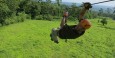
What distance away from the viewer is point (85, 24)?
809 centimetres

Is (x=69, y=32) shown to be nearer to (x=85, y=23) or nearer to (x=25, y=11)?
(x=85, y=23)

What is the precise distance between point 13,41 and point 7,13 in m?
16.5

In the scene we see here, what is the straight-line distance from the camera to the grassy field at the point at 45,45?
1382 inches

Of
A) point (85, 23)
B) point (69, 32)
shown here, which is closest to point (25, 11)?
point (69, 32)

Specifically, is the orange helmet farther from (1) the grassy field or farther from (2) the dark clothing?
(1) the grassy field

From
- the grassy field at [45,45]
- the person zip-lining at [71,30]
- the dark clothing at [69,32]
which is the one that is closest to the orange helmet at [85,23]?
the person zip-lining at [71,30]

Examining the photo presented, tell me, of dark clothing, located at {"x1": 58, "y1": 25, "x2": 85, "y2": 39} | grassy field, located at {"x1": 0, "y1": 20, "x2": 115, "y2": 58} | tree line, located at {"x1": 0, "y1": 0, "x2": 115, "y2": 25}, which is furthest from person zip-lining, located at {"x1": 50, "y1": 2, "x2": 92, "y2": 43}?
tree line, located at {"x1": 0, "y1": 0, "x2": 115, "y2": 25}

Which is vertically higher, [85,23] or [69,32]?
[85,23]

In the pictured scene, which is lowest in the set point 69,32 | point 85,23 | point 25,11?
point 25,11

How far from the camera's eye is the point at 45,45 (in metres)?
39.8

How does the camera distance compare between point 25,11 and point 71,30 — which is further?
point 25,11

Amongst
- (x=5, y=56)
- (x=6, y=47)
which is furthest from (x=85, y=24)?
(x=6, y=47)

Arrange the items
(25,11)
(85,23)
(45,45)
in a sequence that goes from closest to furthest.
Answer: (85,23) < (45,45) < (25,11)

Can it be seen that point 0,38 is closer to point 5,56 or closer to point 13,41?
point 13,41
